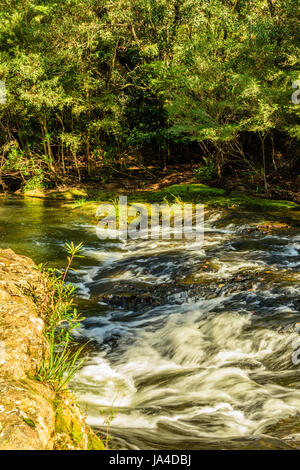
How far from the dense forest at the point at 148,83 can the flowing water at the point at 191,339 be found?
19.9ft

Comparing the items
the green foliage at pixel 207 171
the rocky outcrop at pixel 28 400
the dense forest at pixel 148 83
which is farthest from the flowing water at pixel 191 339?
the green foliage at pixel 207 171

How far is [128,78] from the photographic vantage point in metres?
19.2

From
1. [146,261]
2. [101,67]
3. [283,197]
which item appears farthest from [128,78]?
[146,261]

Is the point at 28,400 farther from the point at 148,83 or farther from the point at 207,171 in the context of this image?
the point at 148,83

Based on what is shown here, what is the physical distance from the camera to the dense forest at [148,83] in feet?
44.5

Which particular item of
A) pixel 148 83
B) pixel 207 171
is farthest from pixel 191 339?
pixel 148 83

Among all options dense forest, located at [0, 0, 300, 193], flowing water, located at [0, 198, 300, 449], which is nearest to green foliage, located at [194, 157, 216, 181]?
dense forest, located at [0, 0, 300, 193]

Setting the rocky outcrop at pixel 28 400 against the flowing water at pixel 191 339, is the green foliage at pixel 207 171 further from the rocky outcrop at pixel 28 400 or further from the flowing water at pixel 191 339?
the rocky outcrop at pixel 28 400

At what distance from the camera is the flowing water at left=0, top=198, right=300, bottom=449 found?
362 centimetres

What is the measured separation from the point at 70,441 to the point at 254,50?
46.4 ft

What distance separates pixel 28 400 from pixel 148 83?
61.0 ft

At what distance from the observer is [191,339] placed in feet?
18.6

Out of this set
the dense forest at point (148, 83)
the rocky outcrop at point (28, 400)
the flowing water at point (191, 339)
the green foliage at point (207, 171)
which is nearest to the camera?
the rocky outcrop at point (28, 400)

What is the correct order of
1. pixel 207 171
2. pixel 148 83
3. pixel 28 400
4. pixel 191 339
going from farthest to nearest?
pixel 148 83 → pixel 207 171 → pixel 191 339 → pixel 28 400
